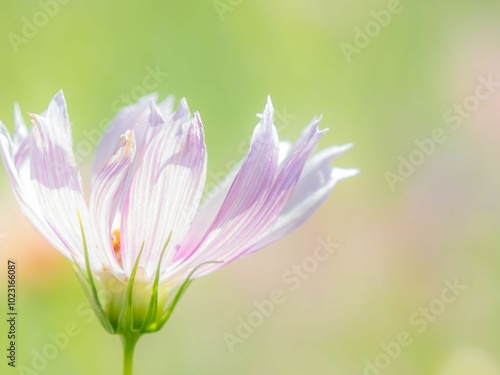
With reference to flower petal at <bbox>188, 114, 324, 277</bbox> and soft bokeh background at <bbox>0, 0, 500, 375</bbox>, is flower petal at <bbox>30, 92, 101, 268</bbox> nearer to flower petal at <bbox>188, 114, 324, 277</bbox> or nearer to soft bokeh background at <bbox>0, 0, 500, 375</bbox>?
flower petal at <bbox>188, 114, 324, 277</bbox>

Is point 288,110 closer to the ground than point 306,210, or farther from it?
farther from it

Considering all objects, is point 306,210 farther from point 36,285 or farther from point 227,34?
point 227,34

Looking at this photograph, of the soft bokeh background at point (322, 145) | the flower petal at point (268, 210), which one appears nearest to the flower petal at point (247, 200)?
the flower petal at point (268, 210)

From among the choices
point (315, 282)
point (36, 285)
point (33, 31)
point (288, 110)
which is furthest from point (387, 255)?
point (33, 31)

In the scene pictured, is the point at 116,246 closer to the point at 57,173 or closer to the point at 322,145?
the point at 57,173

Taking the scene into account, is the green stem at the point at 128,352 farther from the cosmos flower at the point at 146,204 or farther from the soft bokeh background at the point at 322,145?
the soft bokeh background at the point at 322,145

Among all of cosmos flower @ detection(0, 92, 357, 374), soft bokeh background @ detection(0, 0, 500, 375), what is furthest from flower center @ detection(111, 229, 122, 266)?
soft bokeh background @ detection(0, 0, 500, 375)

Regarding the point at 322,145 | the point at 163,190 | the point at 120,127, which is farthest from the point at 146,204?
the point at 322,145
